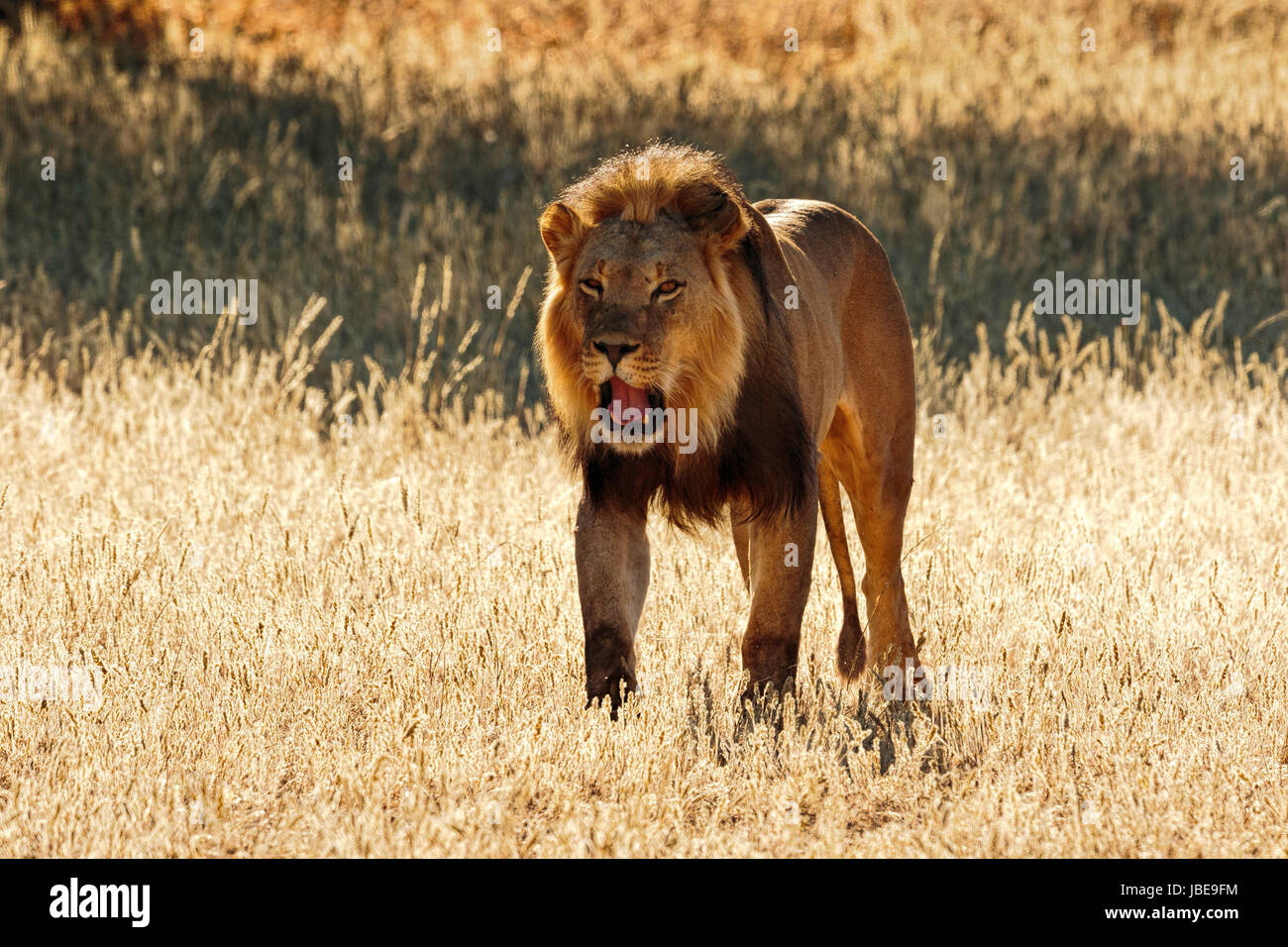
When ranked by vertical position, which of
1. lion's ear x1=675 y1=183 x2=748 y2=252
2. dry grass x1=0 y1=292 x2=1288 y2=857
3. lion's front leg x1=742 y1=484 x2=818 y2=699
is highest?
lion's ear x1=675 y1=183 x2=748 y2=252

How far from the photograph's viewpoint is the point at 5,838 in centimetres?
391

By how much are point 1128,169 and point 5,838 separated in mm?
11598

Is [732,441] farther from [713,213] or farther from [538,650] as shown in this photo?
[538,650]

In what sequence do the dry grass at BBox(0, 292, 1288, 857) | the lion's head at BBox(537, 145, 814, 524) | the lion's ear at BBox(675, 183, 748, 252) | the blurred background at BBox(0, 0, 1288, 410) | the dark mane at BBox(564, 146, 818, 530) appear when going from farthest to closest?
the blurred background at BBox(0, 0, 1288, 410), the dark mane at BBox(564, 146, 818, 530), the lion's ear at BBox(675, 183, 748, 252), the lion's head at BBox(537, 145, 814, 524), the dry grass at BBox(0, 292, 1288, 857)

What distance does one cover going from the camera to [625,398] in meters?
4.67

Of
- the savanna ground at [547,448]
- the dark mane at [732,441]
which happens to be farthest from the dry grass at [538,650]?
the dark mane at [732,441]

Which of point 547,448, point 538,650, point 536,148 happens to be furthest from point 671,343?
point 536,148

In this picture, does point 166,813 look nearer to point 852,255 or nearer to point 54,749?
point 54,749

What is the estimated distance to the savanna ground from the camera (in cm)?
429

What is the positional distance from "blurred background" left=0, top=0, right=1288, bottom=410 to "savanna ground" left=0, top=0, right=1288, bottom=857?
0.06 meters

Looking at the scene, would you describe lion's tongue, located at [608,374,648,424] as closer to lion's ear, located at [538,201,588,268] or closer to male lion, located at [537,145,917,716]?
male lion, located at [537,145,917,716]

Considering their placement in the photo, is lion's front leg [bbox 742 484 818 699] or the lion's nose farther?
lion's front leg [bbox 742 484 818 699]

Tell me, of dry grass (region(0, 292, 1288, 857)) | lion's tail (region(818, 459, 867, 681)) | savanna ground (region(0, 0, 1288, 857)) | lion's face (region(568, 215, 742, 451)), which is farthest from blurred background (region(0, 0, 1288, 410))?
lion's face (region(568, 215, 742, 451))

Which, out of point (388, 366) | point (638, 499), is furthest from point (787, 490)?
point (388, 366)
